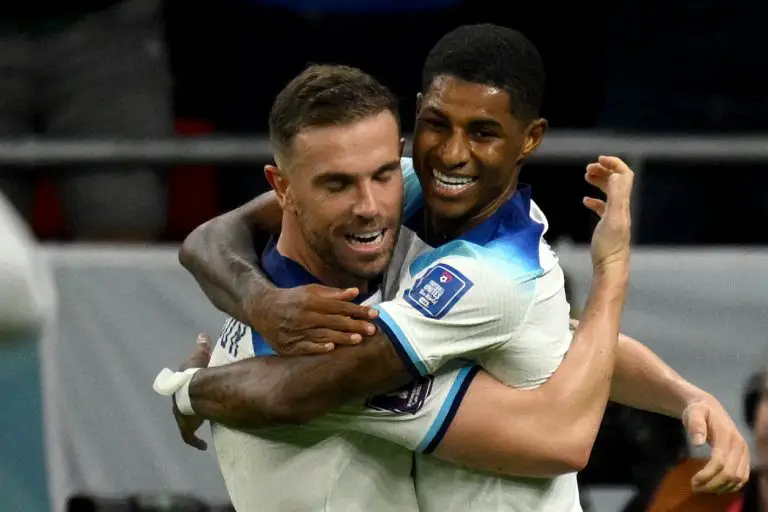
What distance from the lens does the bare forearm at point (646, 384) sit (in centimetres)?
290

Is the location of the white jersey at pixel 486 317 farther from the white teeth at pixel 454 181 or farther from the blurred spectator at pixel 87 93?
the blurred spectator at pixel 87 93

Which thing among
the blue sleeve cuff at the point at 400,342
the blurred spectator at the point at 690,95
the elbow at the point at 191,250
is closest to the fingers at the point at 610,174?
the blue sleeve cuff at the point at 400,342

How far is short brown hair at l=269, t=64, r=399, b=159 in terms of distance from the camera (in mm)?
2516

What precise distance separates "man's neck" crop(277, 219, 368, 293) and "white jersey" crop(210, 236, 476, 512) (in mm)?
18

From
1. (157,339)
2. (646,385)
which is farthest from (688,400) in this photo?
(157,339)

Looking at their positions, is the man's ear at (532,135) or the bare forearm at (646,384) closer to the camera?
the man's ear at (532,135)

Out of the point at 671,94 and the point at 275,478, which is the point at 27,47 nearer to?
the point at 671,94

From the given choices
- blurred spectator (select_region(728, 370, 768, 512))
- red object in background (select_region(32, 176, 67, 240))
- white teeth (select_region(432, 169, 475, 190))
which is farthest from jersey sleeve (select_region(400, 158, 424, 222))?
red object in background (select_region(32, 176, 67, 240))

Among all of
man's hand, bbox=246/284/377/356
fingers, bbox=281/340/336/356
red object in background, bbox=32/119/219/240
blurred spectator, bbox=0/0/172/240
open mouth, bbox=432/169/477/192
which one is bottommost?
red object in background, bbox=32/119/219/240

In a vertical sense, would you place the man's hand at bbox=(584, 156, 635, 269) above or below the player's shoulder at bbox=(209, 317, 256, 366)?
above

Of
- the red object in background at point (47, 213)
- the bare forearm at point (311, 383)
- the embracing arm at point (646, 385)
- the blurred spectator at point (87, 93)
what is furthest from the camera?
the red object in background at point (47, 213)

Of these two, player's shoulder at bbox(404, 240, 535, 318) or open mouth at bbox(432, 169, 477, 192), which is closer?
player's shoulder at bbox(404, 240, 535, 318)

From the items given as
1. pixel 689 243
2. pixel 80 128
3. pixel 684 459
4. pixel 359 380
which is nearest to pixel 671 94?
pixel 689 243

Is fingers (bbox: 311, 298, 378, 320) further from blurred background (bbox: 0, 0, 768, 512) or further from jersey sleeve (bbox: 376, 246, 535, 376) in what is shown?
blurred background (bbox: 0, 0, 768, 512)
